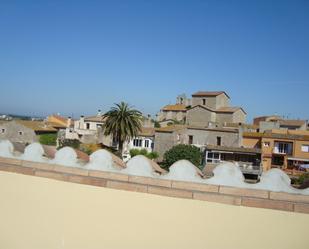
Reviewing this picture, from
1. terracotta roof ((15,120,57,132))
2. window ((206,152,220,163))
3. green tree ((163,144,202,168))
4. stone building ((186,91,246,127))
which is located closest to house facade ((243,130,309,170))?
window ((206,152,220,163))

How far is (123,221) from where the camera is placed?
2.98 meters

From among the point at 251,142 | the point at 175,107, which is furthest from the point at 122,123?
the point at 175,107

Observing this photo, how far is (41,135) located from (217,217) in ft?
139

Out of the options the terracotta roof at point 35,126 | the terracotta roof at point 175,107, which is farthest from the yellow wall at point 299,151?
the terracotta roof at point 35,126

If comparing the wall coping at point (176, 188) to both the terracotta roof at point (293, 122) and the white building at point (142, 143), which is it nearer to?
the white building at point (142, 143)

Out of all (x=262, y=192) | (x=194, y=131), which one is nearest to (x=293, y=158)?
(x=194, y=131)

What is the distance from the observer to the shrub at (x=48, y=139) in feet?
138

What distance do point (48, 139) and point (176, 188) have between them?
42764 mm

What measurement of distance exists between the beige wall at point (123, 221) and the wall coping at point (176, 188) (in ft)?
0.18

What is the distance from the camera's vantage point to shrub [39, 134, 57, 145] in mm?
42000

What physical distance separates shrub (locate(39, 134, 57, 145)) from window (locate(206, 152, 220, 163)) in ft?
72.3

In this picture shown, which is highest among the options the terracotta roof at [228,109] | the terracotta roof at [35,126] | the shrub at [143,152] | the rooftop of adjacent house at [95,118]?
the terracotta roof at [228,109]

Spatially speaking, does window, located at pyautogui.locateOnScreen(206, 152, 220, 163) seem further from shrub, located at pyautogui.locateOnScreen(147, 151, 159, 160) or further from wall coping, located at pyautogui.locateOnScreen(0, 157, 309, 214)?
wall coping, located at pyautogui.locateOnScreen(0, 157, 309, 214)

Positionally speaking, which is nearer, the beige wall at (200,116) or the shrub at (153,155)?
the shrub at (153,155)
